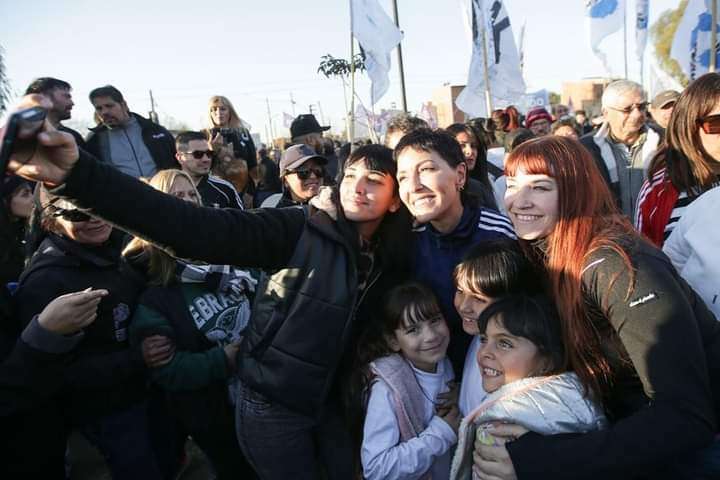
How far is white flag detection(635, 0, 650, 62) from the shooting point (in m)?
9.64

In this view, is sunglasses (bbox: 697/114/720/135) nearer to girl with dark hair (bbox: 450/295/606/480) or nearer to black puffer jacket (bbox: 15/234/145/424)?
girl with dark hair (bbox: 450/295/606/480)

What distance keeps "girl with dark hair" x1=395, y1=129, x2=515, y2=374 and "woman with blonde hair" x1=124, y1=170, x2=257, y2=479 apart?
1.07 meters

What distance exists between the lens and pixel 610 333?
1511 millimetres

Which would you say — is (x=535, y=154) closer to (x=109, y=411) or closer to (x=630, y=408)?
(x=630, y=408)

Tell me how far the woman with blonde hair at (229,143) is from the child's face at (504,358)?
4.25 metres

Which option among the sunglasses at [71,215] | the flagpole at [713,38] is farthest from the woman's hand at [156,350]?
the flagpole at [713,38]

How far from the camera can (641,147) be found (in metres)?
4.21

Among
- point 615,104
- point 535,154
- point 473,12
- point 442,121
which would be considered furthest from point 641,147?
point 442,121

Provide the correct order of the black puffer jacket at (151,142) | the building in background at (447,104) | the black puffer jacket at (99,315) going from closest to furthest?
the black puffer jacket at (99,315) → the black puffer jacket at (151,142) → the building in background at (447,104)

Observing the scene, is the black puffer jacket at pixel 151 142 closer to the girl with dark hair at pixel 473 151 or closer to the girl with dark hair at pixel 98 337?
the girl with dark hair at pixel 98 337

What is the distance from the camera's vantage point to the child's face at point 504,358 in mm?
1617

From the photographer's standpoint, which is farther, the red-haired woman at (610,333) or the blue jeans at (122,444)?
the blue jeans at (122,444)

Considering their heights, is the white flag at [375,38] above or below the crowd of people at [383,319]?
above

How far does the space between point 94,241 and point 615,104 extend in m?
4.45
